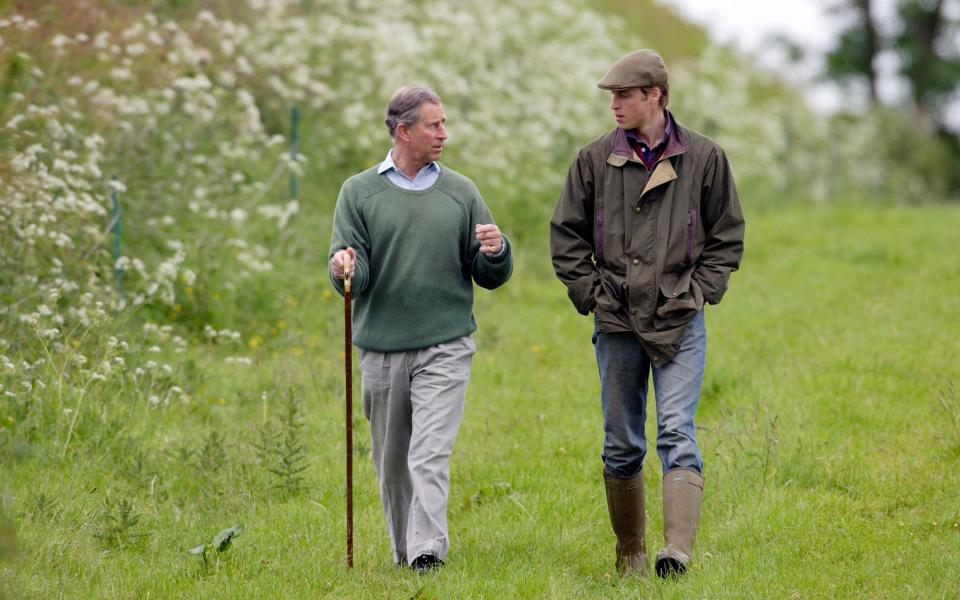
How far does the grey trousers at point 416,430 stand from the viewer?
5.25 metres

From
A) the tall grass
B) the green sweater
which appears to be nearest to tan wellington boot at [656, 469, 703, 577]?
the tall grass

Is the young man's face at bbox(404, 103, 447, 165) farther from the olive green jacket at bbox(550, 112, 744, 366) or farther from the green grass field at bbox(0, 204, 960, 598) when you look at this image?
the green grass field at bbox(0, 204, 960, 598)

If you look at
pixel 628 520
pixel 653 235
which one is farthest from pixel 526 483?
pixel 653 235

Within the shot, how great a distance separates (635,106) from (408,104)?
0.96 metres

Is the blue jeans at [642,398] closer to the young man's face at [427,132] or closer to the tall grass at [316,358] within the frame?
the tall grass at [316,358]

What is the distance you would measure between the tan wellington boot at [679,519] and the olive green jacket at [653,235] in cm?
50

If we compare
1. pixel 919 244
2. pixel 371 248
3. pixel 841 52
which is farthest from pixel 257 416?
pixel 841 52

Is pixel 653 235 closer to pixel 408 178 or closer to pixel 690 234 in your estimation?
pixel 690 234

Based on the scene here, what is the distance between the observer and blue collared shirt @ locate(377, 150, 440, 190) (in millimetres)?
5352

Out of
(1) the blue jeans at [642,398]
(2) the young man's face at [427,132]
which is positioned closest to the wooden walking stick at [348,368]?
(2) the young man's face at [427,132]

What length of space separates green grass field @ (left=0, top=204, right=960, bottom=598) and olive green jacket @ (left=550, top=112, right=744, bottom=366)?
1092mm

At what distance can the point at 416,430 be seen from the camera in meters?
5.31

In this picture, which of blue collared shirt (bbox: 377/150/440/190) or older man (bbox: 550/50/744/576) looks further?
blue collared shirt (bbox: 377/150/440/190)

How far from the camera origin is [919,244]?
15.8 metres
